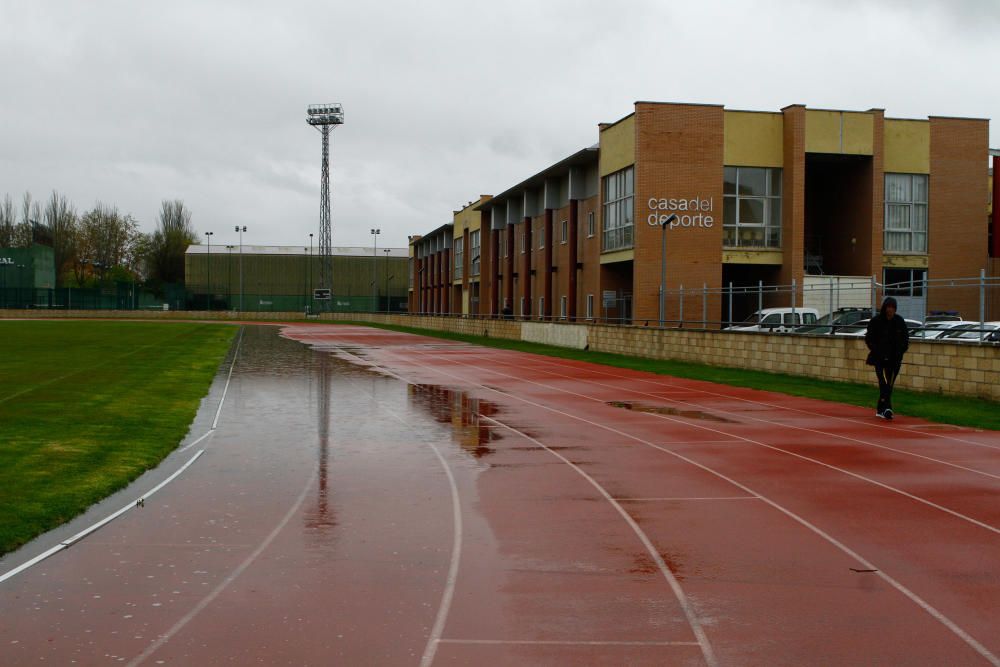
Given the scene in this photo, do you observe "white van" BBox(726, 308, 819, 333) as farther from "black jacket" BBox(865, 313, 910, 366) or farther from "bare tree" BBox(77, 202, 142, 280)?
"bare tree" BBox(77, 202, 142, 280)

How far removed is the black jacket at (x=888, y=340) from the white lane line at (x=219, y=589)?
32.5 ft

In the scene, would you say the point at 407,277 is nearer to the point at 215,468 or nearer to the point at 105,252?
the point at 105,252

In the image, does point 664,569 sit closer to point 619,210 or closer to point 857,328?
point 857,328

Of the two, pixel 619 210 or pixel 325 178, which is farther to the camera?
pixel 325 178

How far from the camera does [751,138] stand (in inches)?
1617

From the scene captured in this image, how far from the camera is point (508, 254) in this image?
64.9m

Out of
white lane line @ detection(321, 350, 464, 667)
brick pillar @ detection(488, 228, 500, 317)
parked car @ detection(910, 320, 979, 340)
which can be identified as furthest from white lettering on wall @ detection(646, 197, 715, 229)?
white lane line @ detection(321, 350, 464, 667)

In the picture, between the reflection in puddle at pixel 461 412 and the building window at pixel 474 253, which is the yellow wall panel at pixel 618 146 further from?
the building window at pixel 474 253

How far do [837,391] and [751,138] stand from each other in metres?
22.8

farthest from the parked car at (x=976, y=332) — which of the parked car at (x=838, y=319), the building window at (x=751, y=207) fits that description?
the building window at (x=751, y=207)

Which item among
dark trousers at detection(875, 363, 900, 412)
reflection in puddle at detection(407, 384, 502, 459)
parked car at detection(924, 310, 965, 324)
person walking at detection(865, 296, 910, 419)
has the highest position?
parked car at detection(924, 310, 965, 324)

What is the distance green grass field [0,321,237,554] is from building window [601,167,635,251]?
19.8m

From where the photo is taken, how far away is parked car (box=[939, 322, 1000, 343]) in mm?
18777

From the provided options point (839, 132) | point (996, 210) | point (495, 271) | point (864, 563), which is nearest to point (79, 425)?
point (864, 563)
